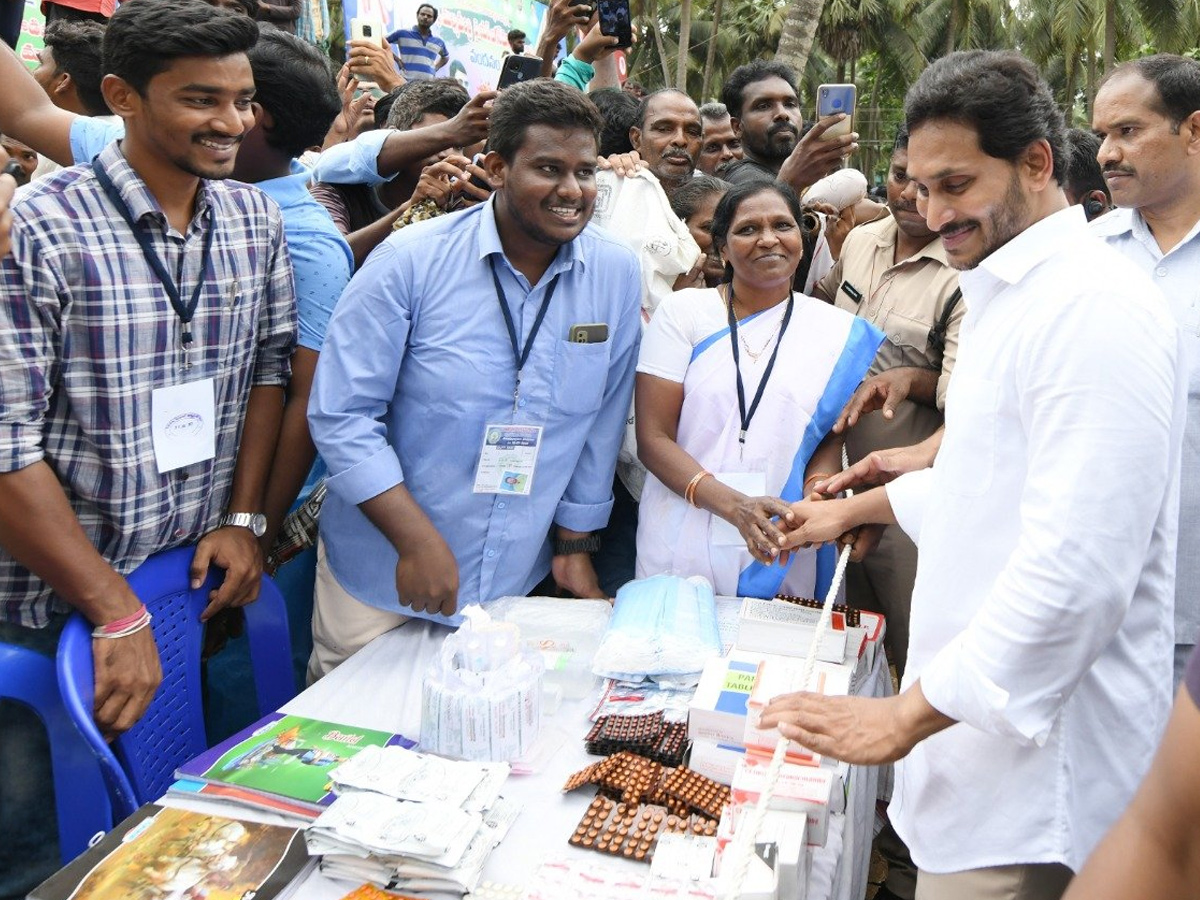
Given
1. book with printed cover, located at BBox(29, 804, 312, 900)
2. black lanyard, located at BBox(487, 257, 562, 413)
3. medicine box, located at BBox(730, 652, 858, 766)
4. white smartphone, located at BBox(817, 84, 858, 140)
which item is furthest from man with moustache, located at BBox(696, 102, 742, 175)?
book with printed cover, located at BBox(29, 804, 312, 900)

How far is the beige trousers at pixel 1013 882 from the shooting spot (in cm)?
147

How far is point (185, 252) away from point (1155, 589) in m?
2.04

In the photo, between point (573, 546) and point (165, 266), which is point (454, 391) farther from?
point (165, 266)

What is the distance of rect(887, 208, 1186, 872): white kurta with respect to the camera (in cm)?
128

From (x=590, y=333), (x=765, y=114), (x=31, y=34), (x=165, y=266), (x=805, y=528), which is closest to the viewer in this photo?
(x=165, y=266)

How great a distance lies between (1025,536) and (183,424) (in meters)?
1.76

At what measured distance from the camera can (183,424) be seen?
2.12 metres

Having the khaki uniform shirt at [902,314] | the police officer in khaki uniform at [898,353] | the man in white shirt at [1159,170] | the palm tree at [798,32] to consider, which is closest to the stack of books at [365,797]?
the police officer in khaki uniform at [898,353]

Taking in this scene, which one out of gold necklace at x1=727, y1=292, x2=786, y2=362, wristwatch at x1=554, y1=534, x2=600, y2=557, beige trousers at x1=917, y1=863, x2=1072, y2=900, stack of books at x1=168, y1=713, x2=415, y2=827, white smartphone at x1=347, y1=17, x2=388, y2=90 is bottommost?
stack of books at x1=168, y1=713, x2=415, y2=827

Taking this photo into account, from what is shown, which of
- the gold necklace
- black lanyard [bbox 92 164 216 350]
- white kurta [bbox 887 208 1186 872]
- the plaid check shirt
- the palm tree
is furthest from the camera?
the palm tree

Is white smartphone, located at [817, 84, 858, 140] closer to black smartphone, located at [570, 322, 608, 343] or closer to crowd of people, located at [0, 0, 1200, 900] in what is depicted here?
crowd of people, located at [0, 0, 1200, 900]

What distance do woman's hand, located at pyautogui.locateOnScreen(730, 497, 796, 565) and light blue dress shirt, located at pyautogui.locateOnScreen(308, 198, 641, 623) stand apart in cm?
48

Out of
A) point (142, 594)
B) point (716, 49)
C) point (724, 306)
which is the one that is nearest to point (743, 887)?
point (142, 594)

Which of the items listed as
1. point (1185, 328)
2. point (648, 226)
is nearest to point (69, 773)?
point (648, 226)
